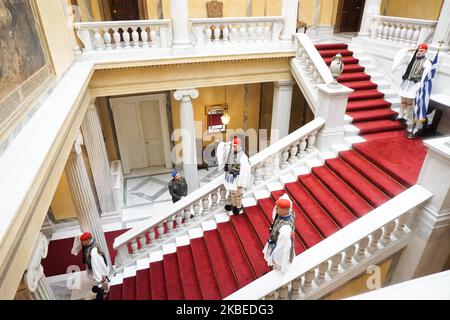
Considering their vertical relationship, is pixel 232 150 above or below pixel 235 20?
below

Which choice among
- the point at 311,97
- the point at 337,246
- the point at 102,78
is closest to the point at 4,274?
the point at 337,246

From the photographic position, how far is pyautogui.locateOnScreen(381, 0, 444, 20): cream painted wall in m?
9.16

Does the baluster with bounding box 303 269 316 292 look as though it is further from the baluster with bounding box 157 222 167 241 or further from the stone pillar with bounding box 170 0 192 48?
the stone pillar with bounding box 170 0 192 48

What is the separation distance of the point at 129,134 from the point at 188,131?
162 inches

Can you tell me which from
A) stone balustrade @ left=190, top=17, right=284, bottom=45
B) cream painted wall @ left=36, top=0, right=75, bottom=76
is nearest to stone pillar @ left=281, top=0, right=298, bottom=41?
stone balustrade @ left=190, top=17, right=284, bottom=45

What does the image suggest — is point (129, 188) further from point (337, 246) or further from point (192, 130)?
point (337, 246)

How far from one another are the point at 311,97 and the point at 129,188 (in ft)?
23.4

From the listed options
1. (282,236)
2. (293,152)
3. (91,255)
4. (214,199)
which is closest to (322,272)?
(282,236)

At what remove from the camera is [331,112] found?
18.9 ft

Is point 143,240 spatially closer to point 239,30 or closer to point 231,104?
point 239,30

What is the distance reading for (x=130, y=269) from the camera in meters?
6.23

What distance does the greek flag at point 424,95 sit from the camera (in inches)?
211

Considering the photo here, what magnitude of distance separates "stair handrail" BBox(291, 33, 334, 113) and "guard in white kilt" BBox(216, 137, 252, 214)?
2.20 meters

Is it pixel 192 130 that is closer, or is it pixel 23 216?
pixel 23 216
